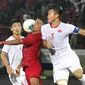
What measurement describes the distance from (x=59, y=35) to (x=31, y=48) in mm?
465

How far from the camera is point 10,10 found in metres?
12.2

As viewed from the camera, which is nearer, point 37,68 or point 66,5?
point 37,68

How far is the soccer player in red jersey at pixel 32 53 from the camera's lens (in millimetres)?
7090

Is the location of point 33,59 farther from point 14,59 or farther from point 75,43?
point 75,43

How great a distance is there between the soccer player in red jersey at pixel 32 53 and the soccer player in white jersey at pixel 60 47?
0.35 ft

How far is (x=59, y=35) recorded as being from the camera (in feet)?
23.3

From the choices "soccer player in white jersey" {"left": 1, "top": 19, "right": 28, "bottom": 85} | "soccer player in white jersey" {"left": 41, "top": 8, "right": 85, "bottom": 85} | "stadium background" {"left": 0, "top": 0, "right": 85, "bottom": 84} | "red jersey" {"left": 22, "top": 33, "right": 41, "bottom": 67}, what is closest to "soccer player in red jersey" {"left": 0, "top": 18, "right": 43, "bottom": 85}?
"red jersey" {"left": 22, "top": 33, "right": 41, "bottom": 67}

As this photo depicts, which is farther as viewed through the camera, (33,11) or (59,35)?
(33,11)

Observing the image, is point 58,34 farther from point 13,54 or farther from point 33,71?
point 13,54

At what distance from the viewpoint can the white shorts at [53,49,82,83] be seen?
23.5 feet

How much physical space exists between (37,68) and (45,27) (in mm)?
634

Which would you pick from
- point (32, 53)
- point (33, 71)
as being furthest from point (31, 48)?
point (33, 71)

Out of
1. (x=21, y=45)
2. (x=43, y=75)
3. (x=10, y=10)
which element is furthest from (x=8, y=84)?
(x=21, y=45)

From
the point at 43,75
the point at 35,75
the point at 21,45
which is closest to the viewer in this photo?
the point at 35,75
